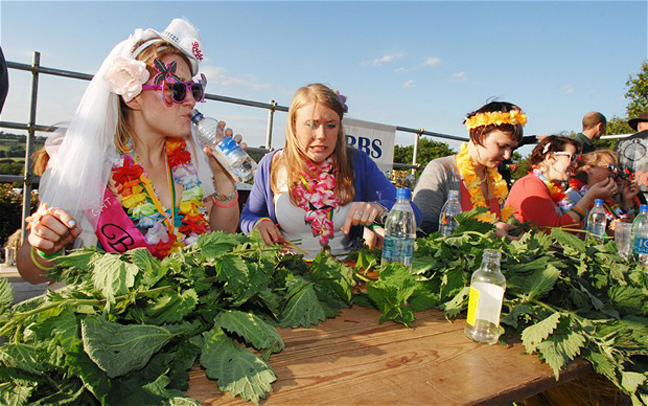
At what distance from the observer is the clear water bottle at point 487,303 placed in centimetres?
119

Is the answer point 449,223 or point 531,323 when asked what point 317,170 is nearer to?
point 449,223

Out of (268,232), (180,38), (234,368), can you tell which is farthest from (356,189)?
(234,368)

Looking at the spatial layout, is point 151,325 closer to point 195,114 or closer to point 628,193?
point 195,114

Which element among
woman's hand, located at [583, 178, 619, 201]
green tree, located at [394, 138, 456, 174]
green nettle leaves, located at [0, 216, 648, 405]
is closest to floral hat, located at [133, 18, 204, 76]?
green nettle leaves, located at [0, 216, 648, 405]

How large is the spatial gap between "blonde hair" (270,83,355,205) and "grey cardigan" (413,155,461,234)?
0.67 m

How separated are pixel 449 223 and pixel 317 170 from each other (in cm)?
92

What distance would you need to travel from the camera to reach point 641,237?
2221 millimetres

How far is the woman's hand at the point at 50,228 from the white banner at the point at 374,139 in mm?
3851

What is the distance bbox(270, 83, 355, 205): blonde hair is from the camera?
2447 millimetres

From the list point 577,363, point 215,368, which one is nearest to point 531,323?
point 577,363

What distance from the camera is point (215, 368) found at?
87cm

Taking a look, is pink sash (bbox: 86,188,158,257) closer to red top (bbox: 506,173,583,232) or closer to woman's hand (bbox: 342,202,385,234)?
woman's hand (bbox: 342,202,385,234)

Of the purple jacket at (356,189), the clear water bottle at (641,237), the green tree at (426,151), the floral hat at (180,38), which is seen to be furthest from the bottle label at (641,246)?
the green tree at (426,151)

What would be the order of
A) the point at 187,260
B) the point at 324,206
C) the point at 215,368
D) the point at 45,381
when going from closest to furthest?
the point at 45,381 → the point at 215,368 → the point at 187,260 → the point at 324,206
